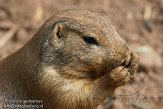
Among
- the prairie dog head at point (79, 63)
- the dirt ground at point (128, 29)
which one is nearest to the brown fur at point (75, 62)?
the prairie dog head at point (79, 63)

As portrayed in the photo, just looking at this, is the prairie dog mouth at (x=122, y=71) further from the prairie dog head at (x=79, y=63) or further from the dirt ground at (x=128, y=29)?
the dirt ground at (x=128, y=29)

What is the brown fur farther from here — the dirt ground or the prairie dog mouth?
the dirt ground

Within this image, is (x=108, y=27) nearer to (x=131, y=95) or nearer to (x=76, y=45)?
(x=76, y=45)

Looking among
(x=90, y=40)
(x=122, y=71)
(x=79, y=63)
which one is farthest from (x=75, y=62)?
(x=122, y=71)

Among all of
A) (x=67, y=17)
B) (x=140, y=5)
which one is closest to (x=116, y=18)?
(x=140, y=5)

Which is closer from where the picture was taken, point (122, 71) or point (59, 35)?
point (122, 71)

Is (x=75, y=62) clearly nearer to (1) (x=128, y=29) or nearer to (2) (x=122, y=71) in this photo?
(2) (x=122, y=71)
